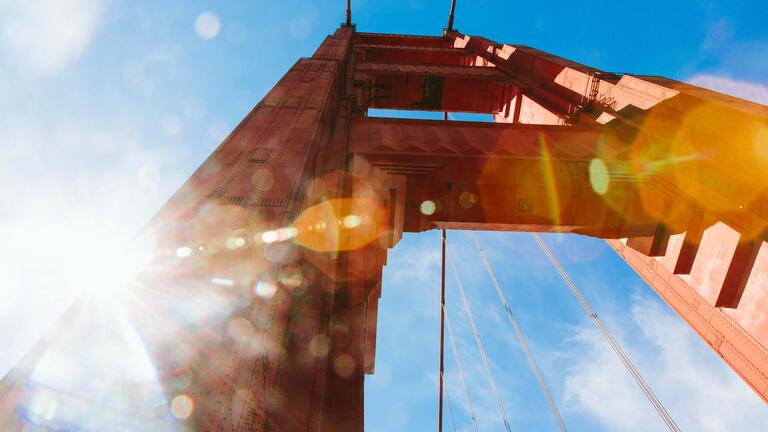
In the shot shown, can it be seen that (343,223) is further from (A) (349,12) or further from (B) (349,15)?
(A) (349,12)

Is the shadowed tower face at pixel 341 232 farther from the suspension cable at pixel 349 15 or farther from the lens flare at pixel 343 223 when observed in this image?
the suspension cable at pixel 349 15

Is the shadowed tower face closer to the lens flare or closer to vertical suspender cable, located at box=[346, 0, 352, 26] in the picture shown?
the lens flare

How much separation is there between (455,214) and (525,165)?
157 centimetres

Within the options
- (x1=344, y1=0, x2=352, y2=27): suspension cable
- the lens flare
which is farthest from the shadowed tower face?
(x1=344, y1=0, x2=352, y2=27): suspension cable

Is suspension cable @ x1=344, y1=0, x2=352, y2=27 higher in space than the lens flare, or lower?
higher

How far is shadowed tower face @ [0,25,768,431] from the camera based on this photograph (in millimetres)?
2756

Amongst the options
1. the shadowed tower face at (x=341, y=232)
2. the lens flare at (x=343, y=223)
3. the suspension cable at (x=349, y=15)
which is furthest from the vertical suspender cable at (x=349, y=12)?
the lens flare at (x=343, y=223)

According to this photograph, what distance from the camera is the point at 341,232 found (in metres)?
6.43

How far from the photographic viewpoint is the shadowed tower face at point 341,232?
2756 mm

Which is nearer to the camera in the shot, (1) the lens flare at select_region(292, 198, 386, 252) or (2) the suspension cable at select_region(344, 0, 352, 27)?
(1) the lens flare at select_region(292, 198, 386, 252)

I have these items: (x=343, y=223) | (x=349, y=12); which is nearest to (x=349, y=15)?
(x=349, y=12)

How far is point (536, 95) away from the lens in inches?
546

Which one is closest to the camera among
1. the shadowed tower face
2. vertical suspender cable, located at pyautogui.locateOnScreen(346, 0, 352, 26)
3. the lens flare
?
the shadowed tower face

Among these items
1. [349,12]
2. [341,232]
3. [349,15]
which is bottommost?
[341,232]
